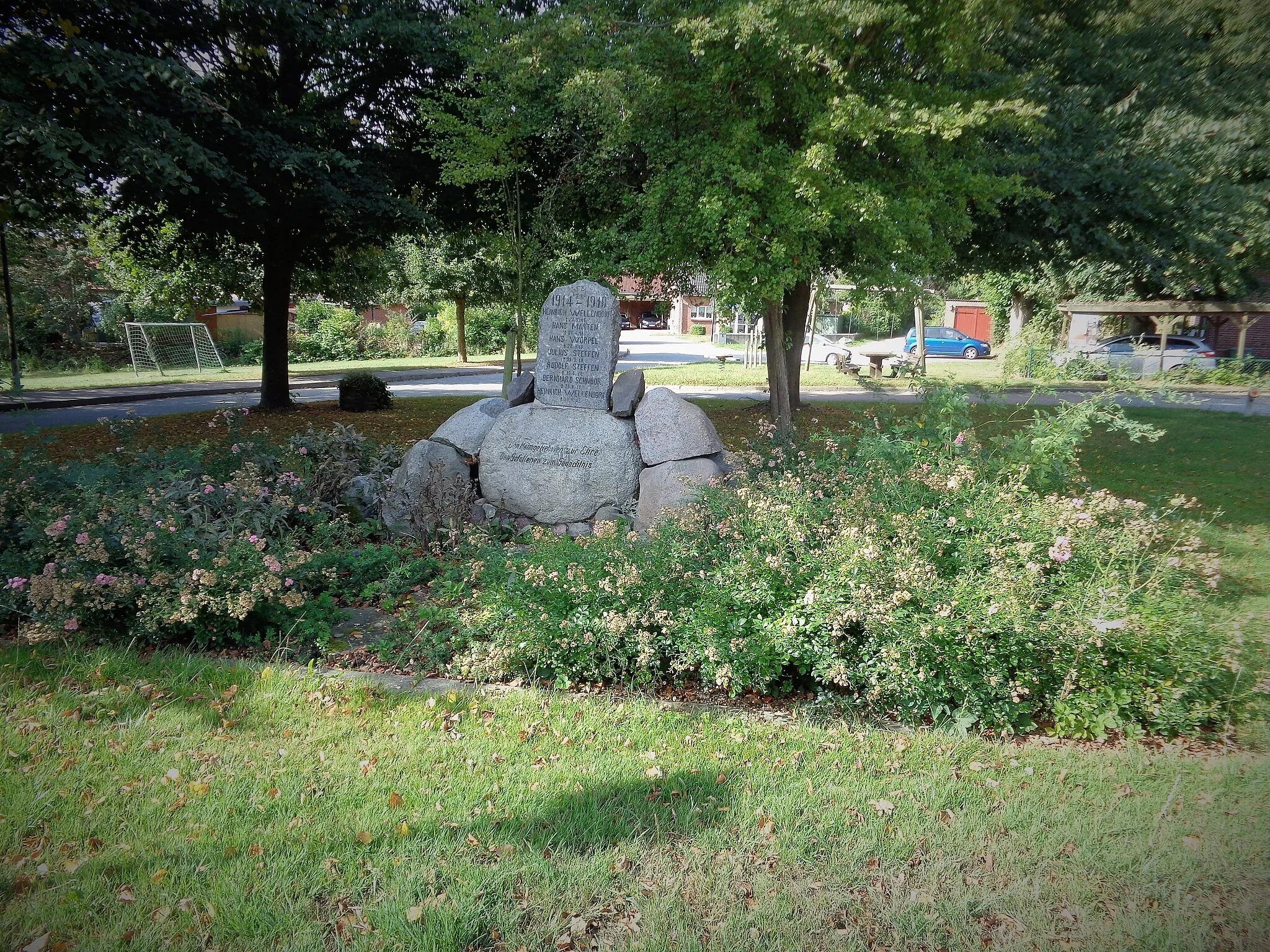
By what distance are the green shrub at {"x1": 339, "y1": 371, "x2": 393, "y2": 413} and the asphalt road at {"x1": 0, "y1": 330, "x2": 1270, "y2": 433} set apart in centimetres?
201

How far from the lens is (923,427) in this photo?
6.89 m

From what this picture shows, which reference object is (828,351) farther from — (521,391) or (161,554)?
(161,554)

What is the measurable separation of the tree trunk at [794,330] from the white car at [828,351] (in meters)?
11.9

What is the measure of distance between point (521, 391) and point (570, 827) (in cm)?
522

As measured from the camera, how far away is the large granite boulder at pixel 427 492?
6.91m

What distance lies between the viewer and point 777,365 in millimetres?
12539

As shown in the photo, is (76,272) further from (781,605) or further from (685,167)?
(781,605)

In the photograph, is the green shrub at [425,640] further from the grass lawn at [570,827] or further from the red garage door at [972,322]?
the red garage door at [972,322]

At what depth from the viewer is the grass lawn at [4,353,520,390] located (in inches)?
877

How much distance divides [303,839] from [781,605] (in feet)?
8.21

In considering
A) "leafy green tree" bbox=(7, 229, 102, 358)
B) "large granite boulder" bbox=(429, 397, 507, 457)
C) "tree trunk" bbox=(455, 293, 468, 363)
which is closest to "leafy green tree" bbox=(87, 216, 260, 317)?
"leafy green tree" bbox=(7, 229, 102, 358)

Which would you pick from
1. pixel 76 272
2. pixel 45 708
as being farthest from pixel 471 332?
pixel 45 708

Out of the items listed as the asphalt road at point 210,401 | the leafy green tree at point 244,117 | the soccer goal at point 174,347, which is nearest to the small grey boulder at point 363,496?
the asphalt road at point 210,401

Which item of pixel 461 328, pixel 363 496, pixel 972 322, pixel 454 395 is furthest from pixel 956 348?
pixel 363 496
